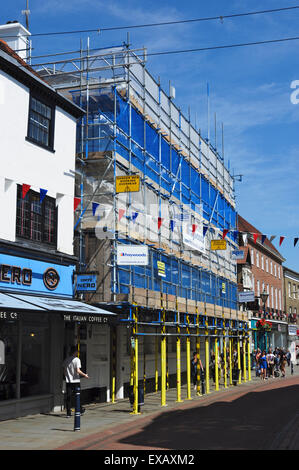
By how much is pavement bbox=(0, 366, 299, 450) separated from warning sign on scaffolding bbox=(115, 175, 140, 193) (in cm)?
706

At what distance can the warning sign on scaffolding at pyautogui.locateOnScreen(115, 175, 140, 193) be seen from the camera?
19.1 m

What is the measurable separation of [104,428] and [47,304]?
12.1ft

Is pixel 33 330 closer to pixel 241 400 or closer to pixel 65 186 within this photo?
pixel 65 186

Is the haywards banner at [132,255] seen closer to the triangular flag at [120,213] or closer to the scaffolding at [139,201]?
the scaffolding at [139,201]

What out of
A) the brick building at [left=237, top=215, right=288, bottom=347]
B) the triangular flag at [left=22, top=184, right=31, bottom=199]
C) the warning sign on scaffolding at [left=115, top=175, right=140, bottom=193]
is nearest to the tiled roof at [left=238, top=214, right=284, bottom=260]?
the brick building at [left=237, top=215, right=288, bottom=347]

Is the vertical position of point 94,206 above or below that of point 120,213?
above

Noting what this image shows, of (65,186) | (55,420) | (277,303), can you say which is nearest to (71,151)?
(65,186)

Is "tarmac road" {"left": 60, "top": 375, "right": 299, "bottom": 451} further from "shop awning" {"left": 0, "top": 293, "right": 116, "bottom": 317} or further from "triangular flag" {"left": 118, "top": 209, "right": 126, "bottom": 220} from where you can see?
"triangular flag" {"left": 118, "top": 209, "right": 126, "bottom": 220}

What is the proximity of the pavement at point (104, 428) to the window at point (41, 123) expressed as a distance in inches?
323

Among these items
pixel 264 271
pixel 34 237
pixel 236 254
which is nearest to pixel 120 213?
pixel 34 237

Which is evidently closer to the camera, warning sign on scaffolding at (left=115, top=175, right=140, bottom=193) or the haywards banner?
the haywards banner

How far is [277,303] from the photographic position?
2566 inches

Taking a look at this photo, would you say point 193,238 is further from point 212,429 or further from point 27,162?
point 212,429

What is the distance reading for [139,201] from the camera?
2275 centimetres
